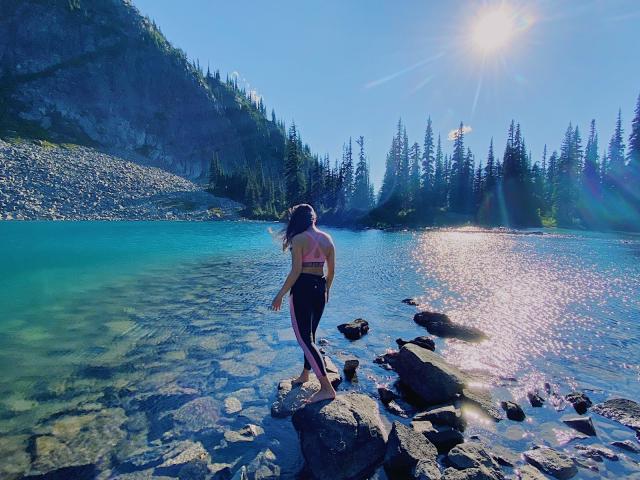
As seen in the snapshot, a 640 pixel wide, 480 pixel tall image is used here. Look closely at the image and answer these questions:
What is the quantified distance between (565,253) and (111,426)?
41.8 m

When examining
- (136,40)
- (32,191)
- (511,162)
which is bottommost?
(32,191)

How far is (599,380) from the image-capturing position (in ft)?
27.6

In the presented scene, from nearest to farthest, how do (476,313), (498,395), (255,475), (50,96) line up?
(255,475)
(498,395)
(476,313)
(50,96)

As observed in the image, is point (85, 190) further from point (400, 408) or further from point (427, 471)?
point (427, 471)

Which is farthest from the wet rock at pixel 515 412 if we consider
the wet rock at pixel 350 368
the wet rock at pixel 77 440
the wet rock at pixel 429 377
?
the wet rock at pixel 77 440

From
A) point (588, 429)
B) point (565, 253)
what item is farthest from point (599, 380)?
point (565, 253)

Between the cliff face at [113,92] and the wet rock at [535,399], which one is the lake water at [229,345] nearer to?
the wet rock at [535,399]

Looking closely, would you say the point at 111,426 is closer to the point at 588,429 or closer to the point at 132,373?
the point at 132,373

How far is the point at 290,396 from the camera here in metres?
6.77

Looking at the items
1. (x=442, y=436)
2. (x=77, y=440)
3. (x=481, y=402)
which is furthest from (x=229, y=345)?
(x=481, y=402)

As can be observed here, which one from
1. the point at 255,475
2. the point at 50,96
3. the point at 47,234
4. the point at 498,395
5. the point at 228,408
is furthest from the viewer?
the point at 50,96

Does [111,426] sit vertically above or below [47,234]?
below

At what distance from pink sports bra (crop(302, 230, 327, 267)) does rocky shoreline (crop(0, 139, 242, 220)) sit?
73.9 m

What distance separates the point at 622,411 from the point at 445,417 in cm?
389
